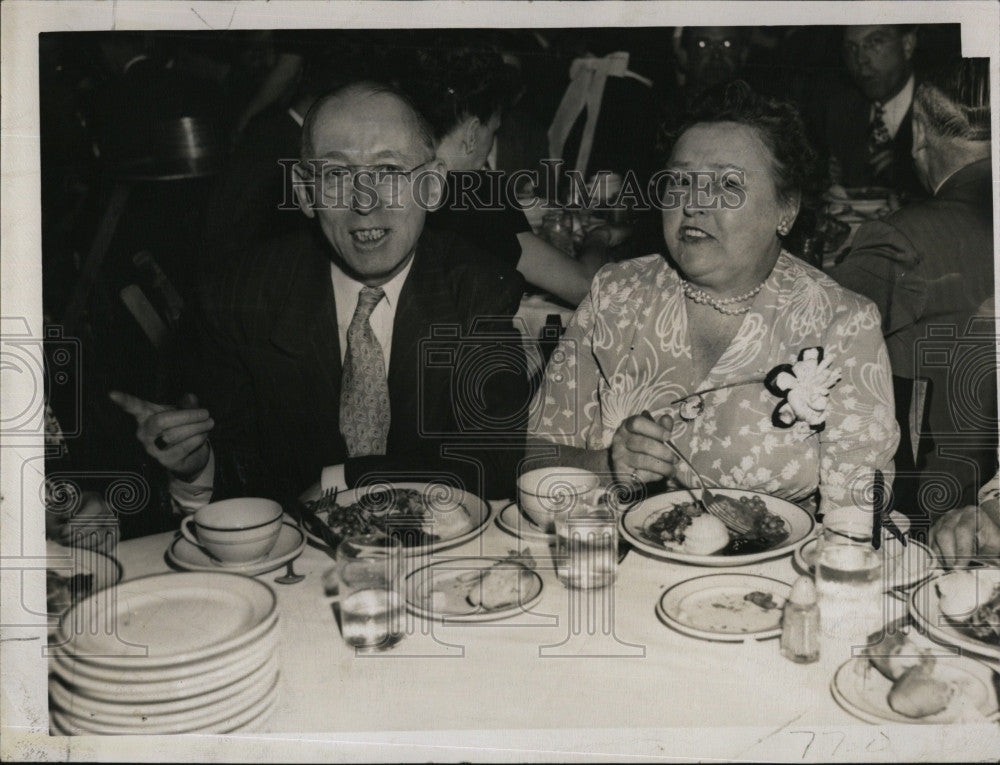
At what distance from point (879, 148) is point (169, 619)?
1.72 meters

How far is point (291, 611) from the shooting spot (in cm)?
179

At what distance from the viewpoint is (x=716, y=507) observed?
1909 millimetres

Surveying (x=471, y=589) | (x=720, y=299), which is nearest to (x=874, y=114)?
(x=720, y=299)

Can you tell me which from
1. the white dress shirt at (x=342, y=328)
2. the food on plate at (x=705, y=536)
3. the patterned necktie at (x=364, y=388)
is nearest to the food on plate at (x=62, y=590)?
the white dress shirt at (x=342, y=328)

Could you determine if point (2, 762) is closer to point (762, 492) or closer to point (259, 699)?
point (259, 699)

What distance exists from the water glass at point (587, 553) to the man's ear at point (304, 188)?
2.70 ft

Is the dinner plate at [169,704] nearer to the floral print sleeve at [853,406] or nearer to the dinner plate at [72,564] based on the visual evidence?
the dinner plate at [72,564]

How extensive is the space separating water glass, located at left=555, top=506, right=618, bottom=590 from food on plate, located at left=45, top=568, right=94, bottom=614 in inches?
38.8

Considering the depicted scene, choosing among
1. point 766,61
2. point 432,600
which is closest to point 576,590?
point 432,600

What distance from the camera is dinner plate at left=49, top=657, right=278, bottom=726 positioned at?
71.2 inches

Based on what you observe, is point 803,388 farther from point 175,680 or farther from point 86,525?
point 86,525

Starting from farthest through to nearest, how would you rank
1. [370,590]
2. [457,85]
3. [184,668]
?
[457,85] → [370,590] → [184,668]

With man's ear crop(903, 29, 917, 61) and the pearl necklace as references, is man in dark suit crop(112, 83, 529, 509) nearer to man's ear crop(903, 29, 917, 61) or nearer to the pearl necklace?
the pearl necklace

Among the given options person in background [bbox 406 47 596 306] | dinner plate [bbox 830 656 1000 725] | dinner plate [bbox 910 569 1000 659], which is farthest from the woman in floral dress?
dinner plate [bbox 830 656 1000 725]
